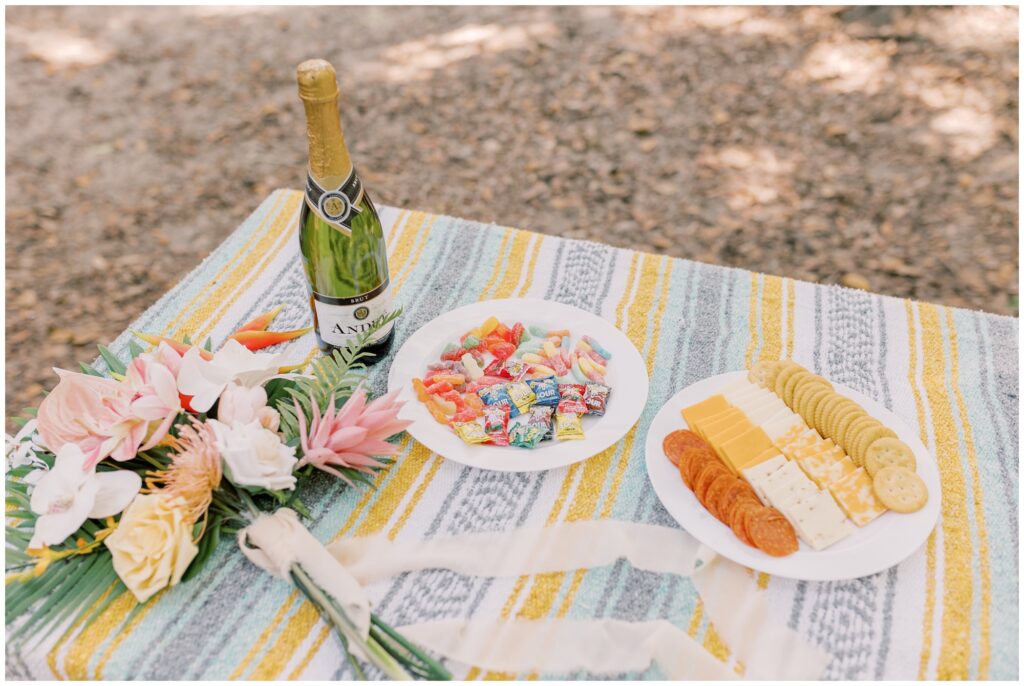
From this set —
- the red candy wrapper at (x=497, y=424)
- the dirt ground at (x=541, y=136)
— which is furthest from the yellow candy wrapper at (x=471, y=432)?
the dirt ground at (x=541, y=136)

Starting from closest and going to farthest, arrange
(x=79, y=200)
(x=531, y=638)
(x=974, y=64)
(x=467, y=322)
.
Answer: (x=531, y=638) → (x=467, y=322) → (x=79, y=200) → (x=974, y=64)

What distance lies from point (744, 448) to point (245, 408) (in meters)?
0.67

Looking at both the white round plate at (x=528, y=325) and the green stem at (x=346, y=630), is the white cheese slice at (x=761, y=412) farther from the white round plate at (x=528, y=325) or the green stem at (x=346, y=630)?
the green stem at (x=346, y=630)

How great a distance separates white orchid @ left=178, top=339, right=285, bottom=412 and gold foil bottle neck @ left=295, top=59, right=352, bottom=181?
0.29m

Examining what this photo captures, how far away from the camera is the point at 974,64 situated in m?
3.47

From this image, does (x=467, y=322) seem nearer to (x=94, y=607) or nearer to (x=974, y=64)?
(x=94, y=607)

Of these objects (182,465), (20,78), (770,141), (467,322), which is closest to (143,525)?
(182,465)

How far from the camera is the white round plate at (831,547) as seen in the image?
3.23 feet

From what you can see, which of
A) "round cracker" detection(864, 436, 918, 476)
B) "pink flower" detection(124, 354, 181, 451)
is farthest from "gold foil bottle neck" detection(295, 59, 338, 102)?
"round cracker" detection(864, 436, 918, 476)

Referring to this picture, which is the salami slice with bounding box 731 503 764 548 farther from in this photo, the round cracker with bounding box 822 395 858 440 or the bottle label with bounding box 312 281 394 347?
the bottle label with bounding box 312 281 394 347

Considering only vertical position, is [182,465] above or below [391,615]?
above

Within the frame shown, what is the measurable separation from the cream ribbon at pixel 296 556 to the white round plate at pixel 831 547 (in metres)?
0.42

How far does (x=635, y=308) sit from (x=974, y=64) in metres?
2.94

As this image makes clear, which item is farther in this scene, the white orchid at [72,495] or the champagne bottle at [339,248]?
the champagne bottle at [339,248]
